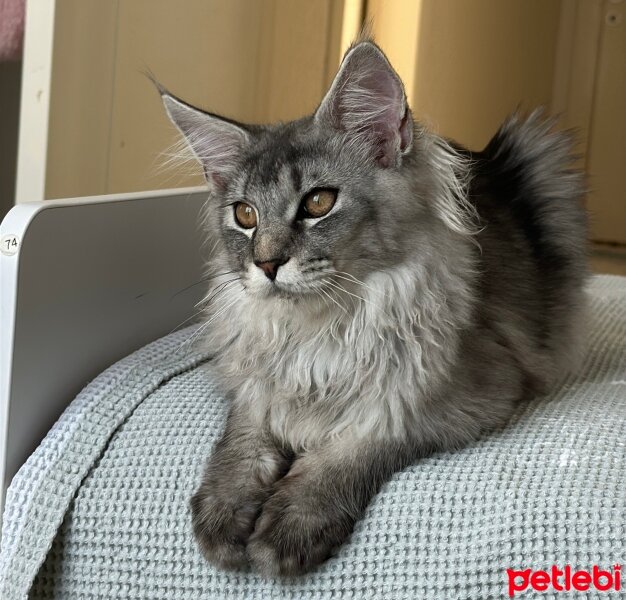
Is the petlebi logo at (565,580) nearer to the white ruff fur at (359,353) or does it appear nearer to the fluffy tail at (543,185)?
the white ruff fur at (359,353)

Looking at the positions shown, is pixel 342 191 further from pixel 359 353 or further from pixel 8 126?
pixel 8 126

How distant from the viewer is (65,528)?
139 centimetres

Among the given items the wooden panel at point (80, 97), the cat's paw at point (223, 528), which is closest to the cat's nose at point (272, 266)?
the cat's paw at point (223, 528)

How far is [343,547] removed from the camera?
126 centimetres

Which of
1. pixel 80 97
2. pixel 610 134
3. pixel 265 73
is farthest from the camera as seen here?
pixel 610 134

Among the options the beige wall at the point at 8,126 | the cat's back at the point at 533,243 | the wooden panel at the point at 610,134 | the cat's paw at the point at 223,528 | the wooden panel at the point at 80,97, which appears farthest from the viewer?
the wooden panel at the point at 610,134

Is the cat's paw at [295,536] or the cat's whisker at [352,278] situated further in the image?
the cat's whisker at [352,278]

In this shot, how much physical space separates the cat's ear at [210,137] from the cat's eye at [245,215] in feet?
0.27

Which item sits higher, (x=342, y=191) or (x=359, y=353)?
(x=342, y=191)

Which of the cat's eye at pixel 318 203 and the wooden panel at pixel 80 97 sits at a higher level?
the wooden panel at pixel 80 97

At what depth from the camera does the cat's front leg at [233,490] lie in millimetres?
1267

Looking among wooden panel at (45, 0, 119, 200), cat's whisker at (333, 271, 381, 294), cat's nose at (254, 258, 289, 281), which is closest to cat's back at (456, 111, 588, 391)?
cat's whisker at (333, 271, 381, 294)

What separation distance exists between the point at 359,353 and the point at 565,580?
0.44m

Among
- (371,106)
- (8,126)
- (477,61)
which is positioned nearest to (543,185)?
(371,106)
